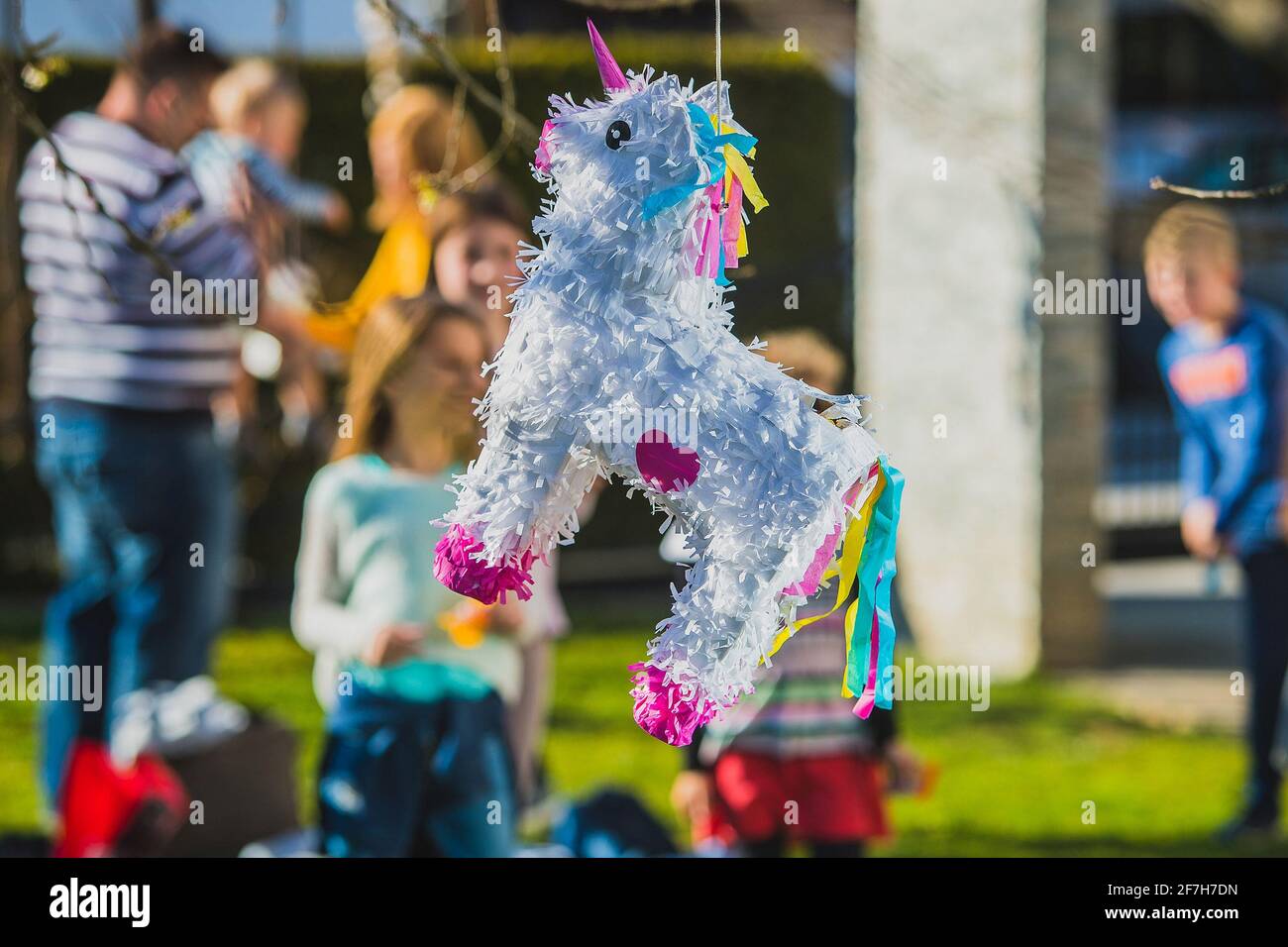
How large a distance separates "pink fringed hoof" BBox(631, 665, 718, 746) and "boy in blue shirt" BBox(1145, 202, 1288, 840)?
2648 millimetres

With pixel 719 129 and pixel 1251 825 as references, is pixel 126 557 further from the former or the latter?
pixel 1251 825

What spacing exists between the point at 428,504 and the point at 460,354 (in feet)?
0.79

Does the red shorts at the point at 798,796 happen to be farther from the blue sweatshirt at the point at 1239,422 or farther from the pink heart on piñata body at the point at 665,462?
the blue sweatshirt at the point at 1239,422

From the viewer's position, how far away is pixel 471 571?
1225mm

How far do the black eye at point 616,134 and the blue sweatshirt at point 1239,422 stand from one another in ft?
8.69

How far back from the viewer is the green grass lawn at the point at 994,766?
11.1 ft

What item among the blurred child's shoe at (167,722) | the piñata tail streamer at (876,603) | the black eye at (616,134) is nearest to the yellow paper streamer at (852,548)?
the piñata tail streamer at (876,603)

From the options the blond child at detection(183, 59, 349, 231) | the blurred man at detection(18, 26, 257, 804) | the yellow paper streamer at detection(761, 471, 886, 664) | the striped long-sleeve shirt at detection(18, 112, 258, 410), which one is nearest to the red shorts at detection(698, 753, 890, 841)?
the blurred man at detection(18, 26, 257, 804)

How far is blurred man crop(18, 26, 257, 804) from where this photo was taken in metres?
2.90

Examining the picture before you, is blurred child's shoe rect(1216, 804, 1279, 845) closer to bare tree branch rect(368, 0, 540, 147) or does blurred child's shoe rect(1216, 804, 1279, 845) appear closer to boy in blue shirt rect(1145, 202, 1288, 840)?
boy in blue shirt rect(1145, 202, 1288, 840)

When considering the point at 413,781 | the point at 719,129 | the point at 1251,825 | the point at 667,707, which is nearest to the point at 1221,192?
the point at 719,129

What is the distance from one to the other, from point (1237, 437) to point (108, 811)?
2543 millimetres
